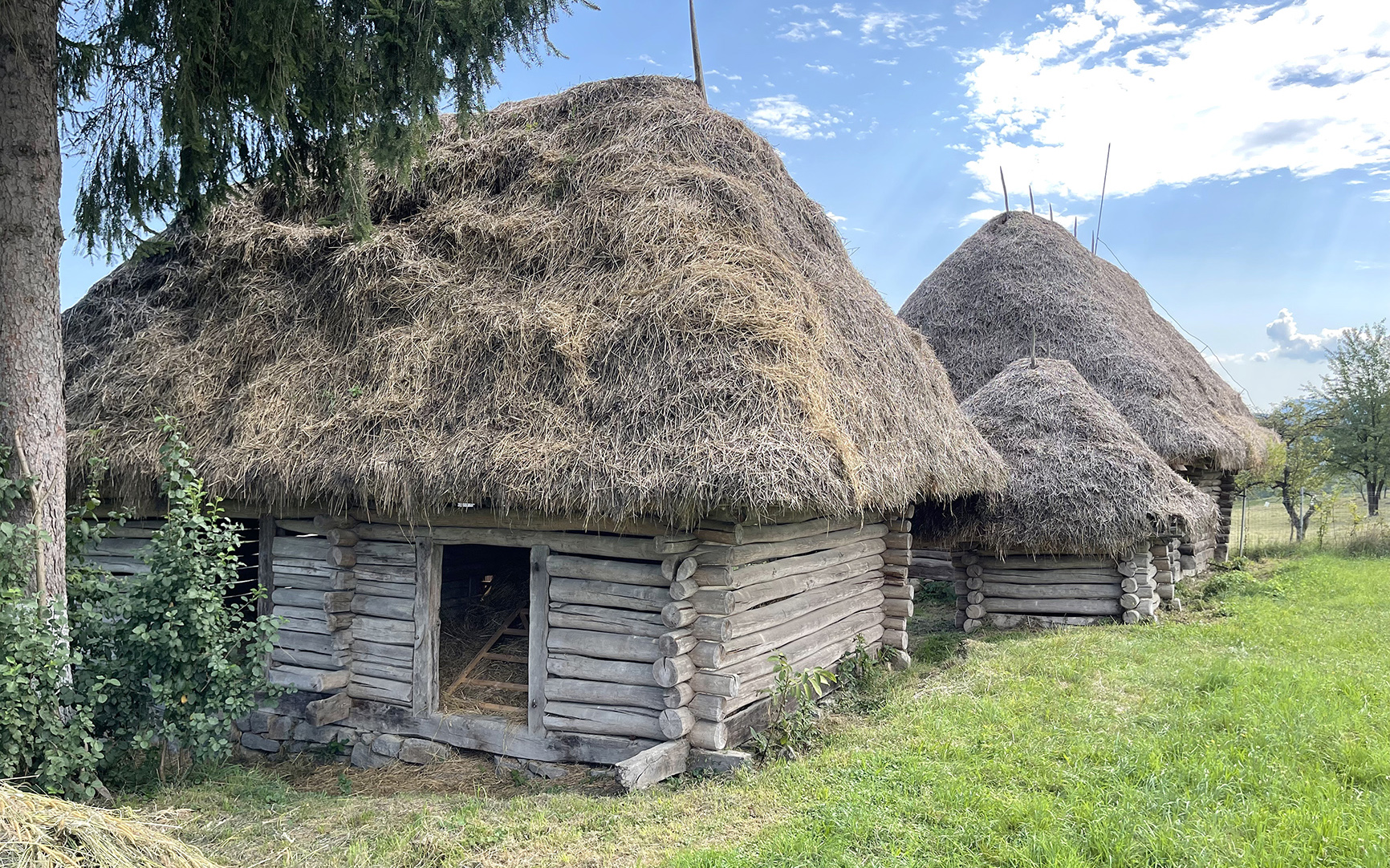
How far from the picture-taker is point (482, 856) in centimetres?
496

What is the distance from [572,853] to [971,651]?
20.6 feet

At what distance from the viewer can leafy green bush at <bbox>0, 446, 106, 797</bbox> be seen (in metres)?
5.25

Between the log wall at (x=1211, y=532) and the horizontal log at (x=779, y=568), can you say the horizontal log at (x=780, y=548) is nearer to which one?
the horizontal log at (x=779, y=568)

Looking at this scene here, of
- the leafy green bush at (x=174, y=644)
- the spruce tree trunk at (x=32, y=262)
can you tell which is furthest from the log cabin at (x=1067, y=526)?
the spruce tree trunk at (x=32, y=262)

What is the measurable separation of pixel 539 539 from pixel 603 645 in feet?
3.37

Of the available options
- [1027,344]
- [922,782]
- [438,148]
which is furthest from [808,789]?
[1027,344]

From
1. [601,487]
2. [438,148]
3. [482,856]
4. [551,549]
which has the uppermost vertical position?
[438,148]

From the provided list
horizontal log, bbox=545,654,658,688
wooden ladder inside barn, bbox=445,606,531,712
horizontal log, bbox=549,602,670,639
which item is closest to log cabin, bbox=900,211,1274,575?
wooden ladder inside barn, bbox=445,606,531,712

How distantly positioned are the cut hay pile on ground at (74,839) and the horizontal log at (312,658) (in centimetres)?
325

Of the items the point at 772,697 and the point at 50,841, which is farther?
the point at 772,697

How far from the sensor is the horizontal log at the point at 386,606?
761 centimetres

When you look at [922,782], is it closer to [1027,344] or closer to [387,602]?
[387,602]

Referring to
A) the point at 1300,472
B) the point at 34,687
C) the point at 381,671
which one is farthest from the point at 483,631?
the point at 1300,472

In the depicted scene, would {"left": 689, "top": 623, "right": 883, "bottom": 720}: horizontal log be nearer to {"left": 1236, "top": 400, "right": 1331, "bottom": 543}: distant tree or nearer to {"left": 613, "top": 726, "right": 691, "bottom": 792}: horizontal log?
{"left": 613, "top": 726, "right": 691, "bottom": 792}: horizontal log
